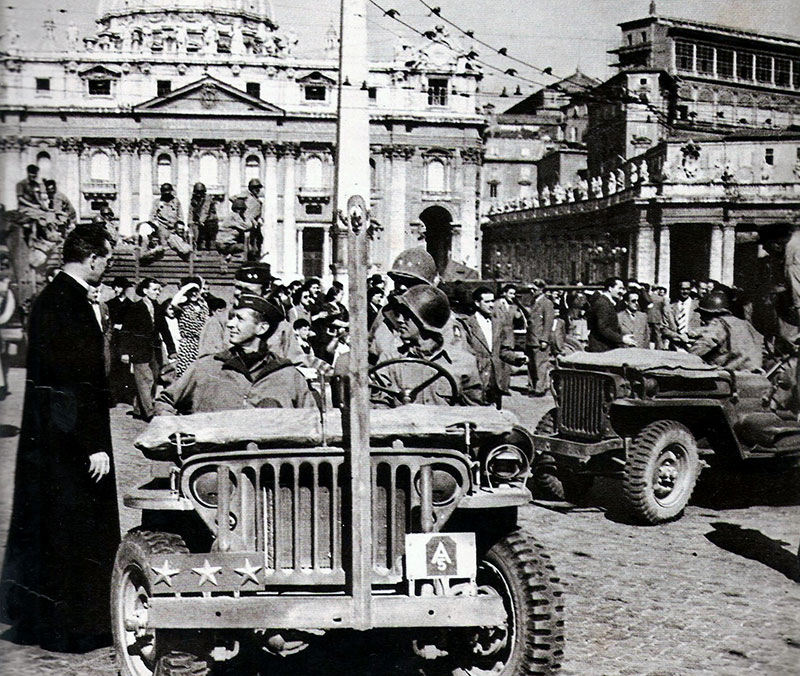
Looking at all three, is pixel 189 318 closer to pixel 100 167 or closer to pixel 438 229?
pixel 100 167

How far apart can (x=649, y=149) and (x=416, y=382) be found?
18.4 m

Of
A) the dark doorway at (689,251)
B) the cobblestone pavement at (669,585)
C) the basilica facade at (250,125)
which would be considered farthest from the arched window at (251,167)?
the cobblestone pavement at (669,585)

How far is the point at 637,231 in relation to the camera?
2656cm

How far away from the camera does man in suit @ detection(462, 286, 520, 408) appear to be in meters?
8.68

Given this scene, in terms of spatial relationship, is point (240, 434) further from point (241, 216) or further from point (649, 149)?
point (649, 149)

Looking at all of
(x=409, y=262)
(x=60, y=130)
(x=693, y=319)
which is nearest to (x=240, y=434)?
(x=409, y=262)

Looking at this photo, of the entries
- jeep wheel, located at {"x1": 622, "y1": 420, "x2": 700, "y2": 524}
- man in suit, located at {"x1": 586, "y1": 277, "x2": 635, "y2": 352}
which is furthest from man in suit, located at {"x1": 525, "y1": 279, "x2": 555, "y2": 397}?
jeep wheel, located at {"x1": 622, "y1": 420, "x2": 700, "y2": 524}

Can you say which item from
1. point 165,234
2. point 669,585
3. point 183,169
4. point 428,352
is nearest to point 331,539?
point 428,352

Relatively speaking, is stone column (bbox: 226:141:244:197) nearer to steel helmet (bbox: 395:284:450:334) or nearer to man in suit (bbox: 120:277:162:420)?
man in suit (bbox: 120:277:162:420)

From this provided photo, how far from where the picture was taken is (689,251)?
93.3 ft

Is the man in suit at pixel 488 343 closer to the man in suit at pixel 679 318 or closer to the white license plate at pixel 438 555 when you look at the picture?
the man in suit at pixel 679 318

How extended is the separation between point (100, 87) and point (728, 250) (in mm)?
19456

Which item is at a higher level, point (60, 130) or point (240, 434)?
point (60, 130)

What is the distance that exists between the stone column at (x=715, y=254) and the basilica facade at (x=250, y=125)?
317 inches
